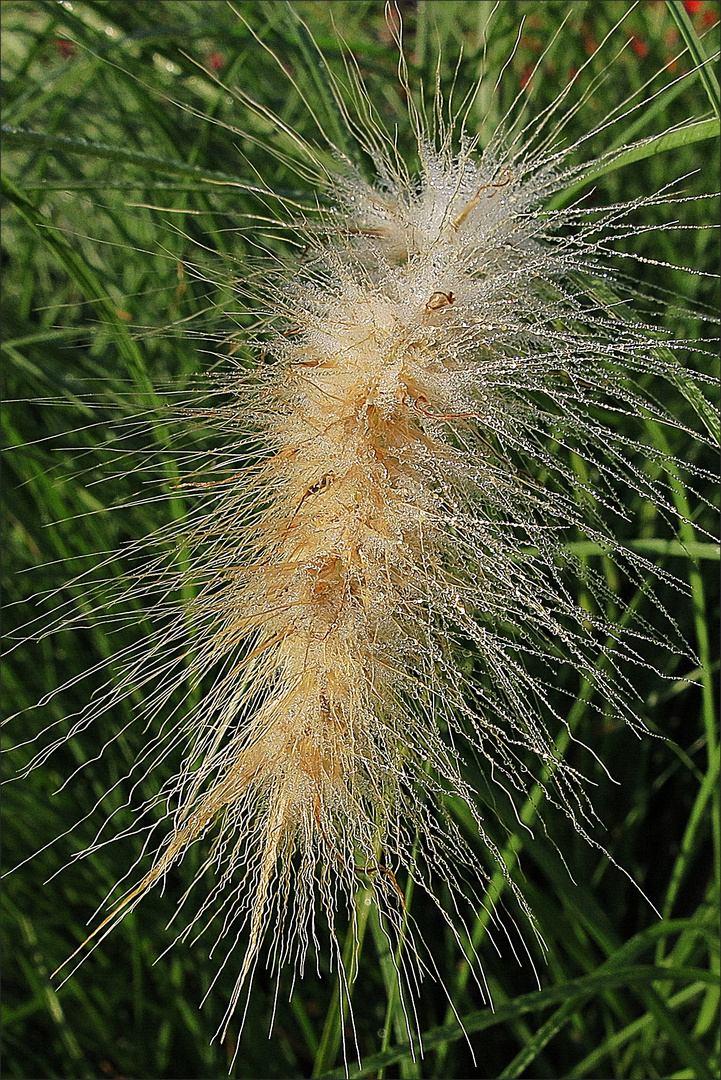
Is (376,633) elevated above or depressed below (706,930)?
above

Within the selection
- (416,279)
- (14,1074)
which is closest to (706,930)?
(416,279)

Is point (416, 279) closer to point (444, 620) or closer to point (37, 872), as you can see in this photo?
point (444, 620)

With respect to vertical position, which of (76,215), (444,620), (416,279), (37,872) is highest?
(76,215)

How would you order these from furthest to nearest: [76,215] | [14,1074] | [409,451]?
[76,215], [14,1074], [409,451]

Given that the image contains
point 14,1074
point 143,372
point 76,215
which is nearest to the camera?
point 143,372

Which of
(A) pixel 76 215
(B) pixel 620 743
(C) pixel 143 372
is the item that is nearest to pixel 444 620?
(C) pixel 143 372

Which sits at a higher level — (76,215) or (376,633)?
(76,215)

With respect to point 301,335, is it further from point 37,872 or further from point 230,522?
point 37,872

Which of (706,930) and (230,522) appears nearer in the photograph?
(230,522)

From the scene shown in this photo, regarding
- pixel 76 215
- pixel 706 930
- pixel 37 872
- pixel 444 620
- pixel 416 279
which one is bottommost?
pixel 706 930
